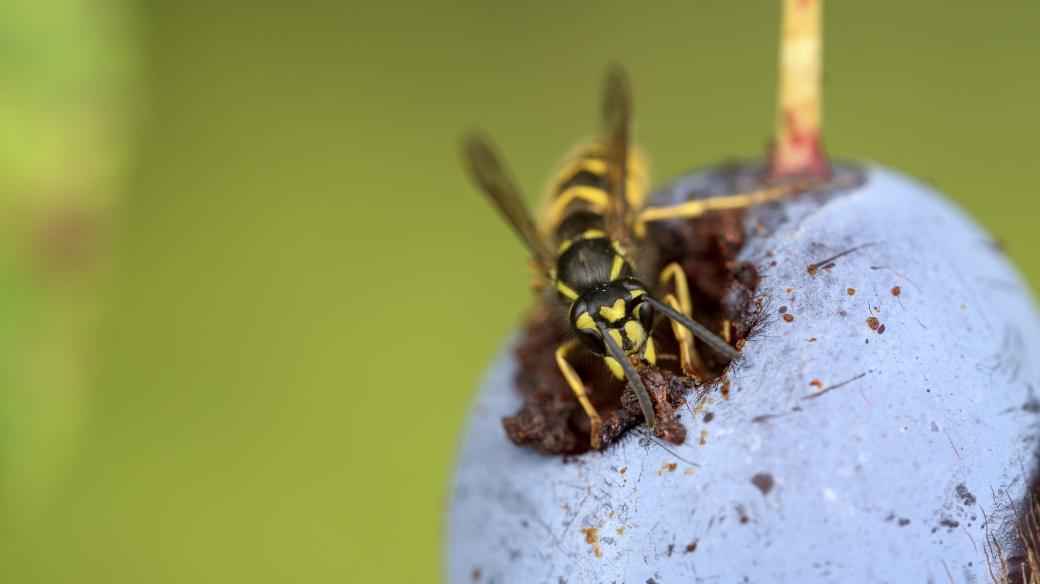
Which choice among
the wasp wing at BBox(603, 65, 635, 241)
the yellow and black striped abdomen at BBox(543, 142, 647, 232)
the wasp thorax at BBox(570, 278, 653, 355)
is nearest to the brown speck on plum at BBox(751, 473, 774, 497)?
the wasp thorax at BBox(570, 278, 653, 355)

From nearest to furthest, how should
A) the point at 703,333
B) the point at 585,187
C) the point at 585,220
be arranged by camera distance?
the point at 703,333 < the point at 585,220 < the point at 585,187

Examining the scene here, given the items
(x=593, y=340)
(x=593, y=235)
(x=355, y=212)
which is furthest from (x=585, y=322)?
(x=355, y=212)

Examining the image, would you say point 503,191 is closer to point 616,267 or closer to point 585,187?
point 585,187

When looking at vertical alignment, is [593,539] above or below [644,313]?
below

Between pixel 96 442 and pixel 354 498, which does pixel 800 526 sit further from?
pixel 96 442

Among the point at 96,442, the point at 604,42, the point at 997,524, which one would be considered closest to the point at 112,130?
the point at 96,442

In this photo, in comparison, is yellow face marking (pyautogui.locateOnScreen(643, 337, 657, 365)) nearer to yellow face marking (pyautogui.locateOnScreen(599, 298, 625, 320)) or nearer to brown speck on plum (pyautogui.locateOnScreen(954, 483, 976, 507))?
yellow face marking (pyautogui.locateOnScreen(599, 298, 625, 320))
